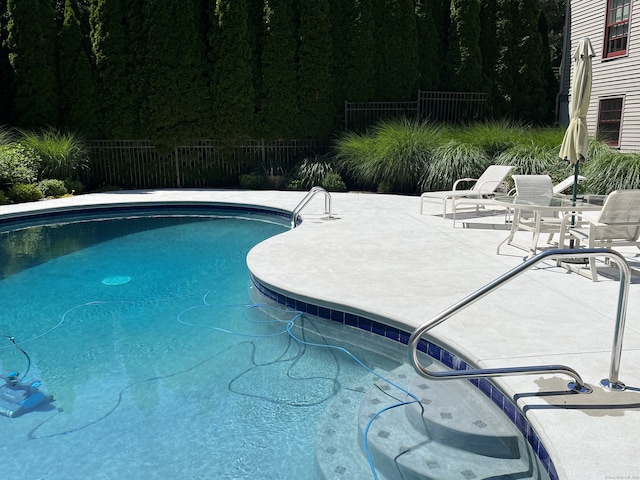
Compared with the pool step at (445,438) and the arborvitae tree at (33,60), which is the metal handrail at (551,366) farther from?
the arborvitae tree at (33,60)

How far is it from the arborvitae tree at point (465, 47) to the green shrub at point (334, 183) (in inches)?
224

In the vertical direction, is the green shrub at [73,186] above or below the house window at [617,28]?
below

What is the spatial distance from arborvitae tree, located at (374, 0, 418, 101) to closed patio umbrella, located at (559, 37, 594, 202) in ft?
32.2

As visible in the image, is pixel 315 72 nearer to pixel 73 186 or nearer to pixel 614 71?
pixel 73 186

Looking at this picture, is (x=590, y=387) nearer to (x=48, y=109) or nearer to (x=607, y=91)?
(x=607, y=91)

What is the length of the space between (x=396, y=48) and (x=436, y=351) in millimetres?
12867

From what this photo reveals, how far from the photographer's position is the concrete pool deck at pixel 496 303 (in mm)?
2650

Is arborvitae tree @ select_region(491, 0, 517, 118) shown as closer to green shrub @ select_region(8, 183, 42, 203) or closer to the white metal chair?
the white metal chair

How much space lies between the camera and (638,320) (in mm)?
4137

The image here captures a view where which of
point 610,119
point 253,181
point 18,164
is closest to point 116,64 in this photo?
point 18,164

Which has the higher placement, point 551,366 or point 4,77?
point 4,77

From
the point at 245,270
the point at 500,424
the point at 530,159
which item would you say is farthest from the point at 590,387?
the point at 530,159

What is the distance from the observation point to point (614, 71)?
1365 centimetres

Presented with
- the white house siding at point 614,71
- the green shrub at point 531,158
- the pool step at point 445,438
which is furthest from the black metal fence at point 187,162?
the pool step at point 445,438
